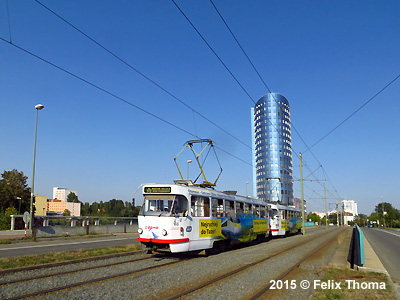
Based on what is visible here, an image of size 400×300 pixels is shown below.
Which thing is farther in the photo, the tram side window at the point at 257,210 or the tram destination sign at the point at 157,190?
the tram side window at the point at 257,210

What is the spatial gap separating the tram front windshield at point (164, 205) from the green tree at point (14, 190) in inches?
1684

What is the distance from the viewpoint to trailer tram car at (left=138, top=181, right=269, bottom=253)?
41.1 ft

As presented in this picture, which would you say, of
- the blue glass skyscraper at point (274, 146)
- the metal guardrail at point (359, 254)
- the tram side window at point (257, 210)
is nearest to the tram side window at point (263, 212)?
the tram side window at point (257, 210)

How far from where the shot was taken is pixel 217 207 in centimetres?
1570

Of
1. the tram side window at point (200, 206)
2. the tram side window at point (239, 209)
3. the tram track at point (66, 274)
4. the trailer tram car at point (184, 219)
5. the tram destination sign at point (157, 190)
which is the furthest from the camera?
the tram side window at point (239, 209)

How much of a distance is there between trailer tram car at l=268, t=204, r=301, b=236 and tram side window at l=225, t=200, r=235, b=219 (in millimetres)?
8539

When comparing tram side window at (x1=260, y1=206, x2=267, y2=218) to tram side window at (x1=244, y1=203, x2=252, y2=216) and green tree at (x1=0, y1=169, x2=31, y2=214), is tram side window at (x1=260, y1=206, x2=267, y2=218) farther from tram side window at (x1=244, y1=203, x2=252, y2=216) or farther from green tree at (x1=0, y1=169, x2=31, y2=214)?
green tree at (x1=0, y1=169, x2=31, y2=214)

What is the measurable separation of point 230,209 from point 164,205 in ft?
16.6

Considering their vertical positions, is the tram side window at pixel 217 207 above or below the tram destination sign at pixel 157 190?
below

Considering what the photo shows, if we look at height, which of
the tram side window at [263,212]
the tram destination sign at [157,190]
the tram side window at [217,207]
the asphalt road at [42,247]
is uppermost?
the tram destination sign at [157,190]

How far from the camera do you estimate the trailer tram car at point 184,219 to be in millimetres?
12523

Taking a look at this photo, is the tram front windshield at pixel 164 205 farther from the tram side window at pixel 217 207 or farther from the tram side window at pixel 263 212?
the tram side window at pixel 263 212

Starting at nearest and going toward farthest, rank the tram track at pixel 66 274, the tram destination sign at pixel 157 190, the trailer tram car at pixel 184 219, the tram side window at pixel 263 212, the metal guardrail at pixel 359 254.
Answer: the tram track at pixel 66 274 → the metal guardrail at pixel 359 254 → the trailer tram car at pixel 184 219 → the tram destination sign at pixel 157 190 → the tram side window at pixel 263 212
